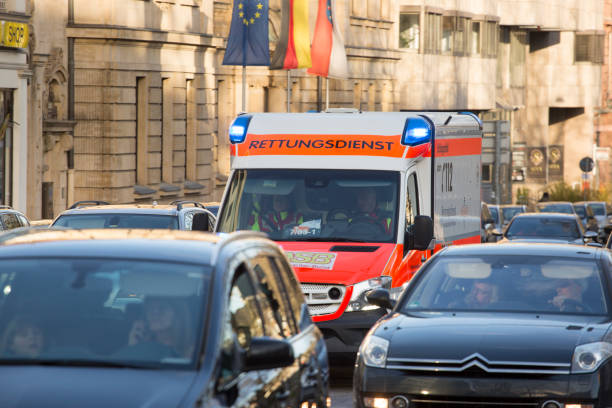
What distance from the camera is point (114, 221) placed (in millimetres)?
17391

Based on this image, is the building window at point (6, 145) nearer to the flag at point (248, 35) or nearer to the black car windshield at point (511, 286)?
the flag at point (248, 35)

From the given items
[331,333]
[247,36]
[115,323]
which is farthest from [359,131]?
[247,36]

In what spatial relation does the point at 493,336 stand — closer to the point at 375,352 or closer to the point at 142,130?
the point at 375,352

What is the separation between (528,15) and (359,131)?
220 ft

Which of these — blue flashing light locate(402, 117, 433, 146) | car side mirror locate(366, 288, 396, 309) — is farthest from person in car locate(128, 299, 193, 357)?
blue flashing light locate(402, 117, 433, 146)

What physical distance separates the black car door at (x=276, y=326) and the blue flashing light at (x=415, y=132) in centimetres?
858

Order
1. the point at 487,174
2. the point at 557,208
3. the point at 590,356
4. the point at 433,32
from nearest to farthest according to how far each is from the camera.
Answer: the point at 590,356
the point at 557,208
the point at 433,32
the point at 487,174

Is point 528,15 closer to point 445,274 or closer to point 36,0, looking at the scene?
point 36,0

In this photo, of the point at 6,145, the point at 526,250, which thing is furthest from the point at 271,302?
the point at 6,145

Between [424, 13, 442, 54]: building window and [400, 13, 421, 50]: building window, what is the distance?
1.88ft

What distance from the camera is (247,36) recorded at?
3588 cm

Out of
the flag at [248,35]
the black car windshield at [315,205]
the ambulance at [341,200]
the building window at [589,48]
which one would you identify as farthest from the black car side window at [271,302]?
the building window at [589,48]

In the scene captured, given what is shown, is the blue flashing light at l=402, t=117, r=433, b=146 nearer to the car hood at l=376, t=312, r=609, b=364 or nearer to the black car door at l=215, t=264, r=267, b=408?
the car hood at l=376, t=312, r=609, b=364

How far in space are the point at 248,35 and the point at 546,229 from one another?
31.5ft
